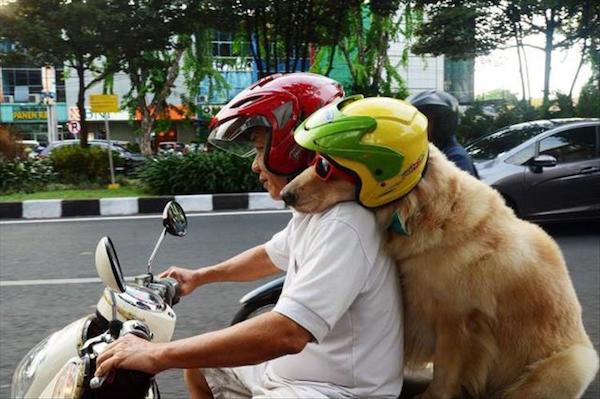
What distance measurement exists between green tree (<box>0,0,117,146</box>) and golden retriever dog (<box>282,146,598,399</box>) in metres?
13.4

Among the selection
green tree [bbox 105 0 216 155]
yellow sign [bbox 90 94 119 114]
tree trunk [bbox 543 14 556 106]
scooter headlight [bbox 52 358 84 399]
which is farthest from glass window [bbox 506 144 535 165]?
tree trunk [bbox 543 14 556 106]

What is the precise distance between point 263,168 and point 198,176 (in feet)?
31.6

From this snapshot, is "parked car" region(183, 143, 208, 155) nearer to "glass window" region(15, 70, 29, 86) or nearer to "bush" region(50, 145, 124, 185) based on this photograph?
"bush" region(50, 145, 124, 185)

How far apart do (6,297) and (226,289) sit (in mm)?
1643

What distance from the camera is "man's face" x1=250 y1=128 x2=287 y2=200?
5.98ft

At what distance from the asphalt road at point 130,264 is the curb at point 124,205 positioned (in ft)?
3.23

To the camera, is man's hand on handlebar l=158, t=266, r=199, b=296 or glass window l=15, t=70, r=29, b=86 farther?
glass window l=15, t=70, r=29, b=86

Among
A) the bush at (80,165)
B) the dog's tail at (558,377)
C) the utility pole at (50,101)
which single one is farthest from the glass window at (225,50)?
the dog's tail at (558,377)

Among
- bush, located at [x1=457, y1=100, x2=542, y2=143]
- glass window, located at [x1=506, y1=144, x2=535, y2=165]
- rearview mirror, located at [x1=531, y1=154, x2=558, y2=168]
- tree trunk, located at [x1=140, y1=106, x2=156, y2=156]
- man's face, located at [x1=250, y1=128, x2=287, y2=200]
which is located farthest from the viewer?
tree trunk, located at [x1=140, y1=106, x2=156, y2=156]

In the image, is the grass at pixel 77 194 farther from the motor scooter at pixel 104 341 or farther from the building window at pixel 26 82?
the building window at pixel 26 82

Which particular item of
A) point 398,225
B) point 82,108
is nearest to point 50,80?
point 82,108

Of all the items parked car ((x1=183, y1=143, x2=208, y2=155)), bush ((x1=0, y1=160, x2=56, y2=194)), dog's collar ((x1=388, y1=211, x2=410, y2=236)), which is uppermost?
dog's collar ((x1=388, y1=211, x2=410, y2=236))

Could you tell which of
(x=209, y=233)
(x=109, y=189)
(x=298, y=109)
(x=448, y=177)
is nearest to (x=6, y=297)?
(x=209, y=233)

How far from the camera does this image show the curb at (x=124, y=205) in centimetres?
979
